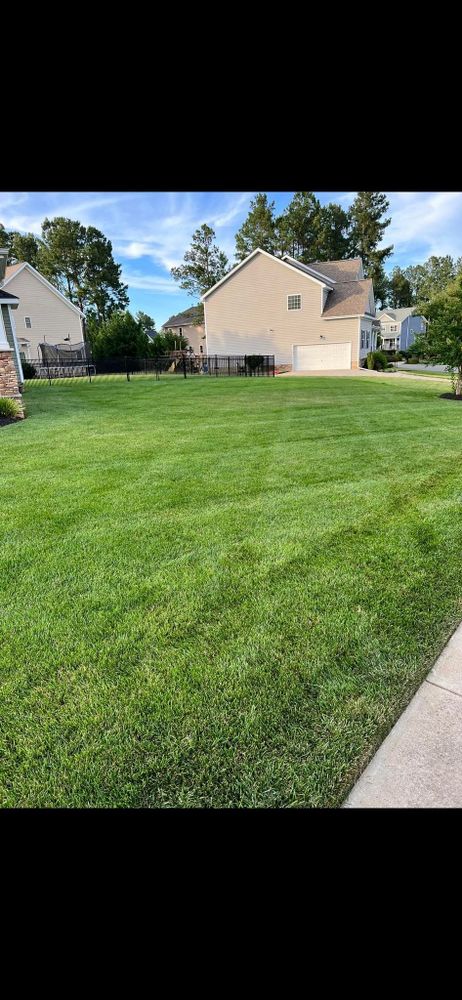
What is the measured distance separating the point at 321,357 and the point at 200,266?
657 inches

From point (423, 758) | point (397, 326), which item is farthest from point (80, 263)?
point (423, 758)

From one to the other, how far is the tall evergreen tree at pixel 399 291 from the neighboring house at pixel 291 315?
2889 cm

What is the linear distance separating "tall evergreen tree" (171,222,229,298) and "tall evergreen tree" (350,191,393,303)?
1570cm

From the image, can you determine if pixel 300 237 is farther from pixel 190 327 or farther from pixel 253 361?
pixel 253 361

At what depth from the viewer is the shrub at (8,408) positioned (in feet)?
30.8

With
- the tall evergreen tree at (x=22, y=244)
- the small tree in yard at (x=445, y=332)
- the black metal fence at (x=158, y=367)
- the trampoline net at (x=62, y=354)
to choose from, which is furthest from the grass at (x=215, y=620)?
the tall evergreen tree at (x=22, y=244)

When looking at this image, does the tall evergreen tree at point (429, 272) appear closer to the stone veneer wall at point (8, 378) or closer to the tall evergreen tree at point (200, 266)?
the tall evergreen tree at point (200, 266)

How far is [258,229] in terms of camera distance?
37812 millimetres

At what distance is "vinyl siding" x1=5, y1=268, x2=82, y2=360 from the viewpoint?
27.5 meters

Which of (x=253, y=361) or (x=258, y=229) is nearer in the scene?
(x=253, y=361)
